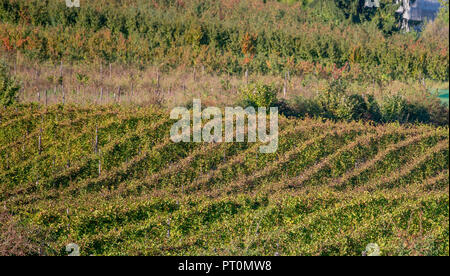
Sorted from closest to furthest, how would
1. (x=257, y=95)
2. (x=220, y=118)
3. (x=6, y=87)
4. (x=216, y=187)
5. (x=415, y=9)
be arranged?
(x=6, y=87)
(x=216, y=187)
(x=415, y=9)
(x=220, y=118)
(x=257, y=95)

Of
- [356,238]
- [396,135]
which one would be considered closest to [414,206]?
[356,238]

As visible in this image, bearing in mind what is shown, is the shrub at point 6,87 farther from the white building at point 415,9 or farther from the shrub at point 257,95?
the white building at point 415,9

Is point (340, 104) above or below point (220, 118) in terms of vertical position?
above

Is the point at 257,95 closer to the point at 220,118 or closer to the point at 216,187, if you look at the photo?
the point at 220,118

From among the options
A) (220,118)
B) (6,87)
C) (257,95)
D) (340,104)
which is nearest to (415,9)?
(340,104)

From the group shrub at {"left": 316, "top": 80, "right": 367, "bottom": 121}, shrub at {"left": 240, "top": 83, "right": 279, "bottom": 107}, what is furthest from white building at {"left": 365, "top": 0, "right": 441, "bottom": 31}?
shrub at {"left": 240, "top": 83, "right": 279, "bottom": 107}

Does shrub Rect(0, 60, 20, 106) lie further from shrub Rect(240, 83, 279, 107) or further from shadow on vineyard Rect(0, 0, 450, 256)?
shrub Rect(240, 83, 279, 107)
